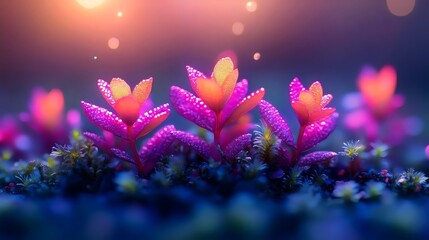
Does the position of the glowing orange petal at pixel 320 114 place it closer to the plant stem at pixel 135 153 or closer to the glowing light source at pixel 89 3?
the plant stem at pixel 135 153

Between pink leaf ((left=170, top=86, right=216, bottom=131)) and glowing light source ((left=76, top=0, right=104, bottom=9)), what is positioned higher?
glowing light source ((left=76, top=0, right=104, bottom=9))

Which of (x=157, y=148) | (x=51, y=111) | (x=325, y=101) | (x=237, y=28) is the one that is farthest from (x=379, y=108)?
(x=237, y=28)

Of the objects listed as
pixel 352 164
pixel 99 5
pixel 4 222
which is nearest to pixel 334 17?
pixel 99 5

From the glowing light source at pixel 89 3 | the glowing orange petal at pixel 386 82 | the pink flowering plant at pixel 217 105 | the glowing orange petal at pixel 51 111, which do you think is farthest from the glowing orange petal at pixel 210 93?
the glowing light source at pixel 89 3

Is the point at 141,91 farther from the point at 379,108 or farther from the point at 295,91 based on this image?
the point at 379,108

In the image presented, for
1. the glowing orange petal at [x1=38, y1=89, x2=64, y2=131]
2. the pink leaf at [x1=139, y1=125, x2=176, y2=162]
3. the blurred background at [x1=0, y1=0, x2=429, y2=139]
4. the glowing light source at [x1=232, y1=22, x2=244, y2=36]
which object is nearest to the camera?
the pink leaf at [x1=139, y1=125, x2=176, y2=162]

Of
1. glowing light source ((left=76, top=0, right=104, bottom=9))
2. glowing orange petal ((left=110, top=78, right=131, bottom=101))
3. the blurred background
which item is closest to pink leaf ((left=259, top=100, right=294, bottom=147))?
glowing orange petal ((left=110, top=78, right=131, bottom=101))

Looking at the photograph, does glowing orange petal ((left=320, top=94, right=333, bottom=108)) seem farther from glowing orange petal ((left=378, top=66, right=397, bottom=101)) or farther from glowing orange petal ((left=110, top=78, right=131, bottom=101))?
glowing orange petal ((left=378, top=66, right=397, bottom=101))
